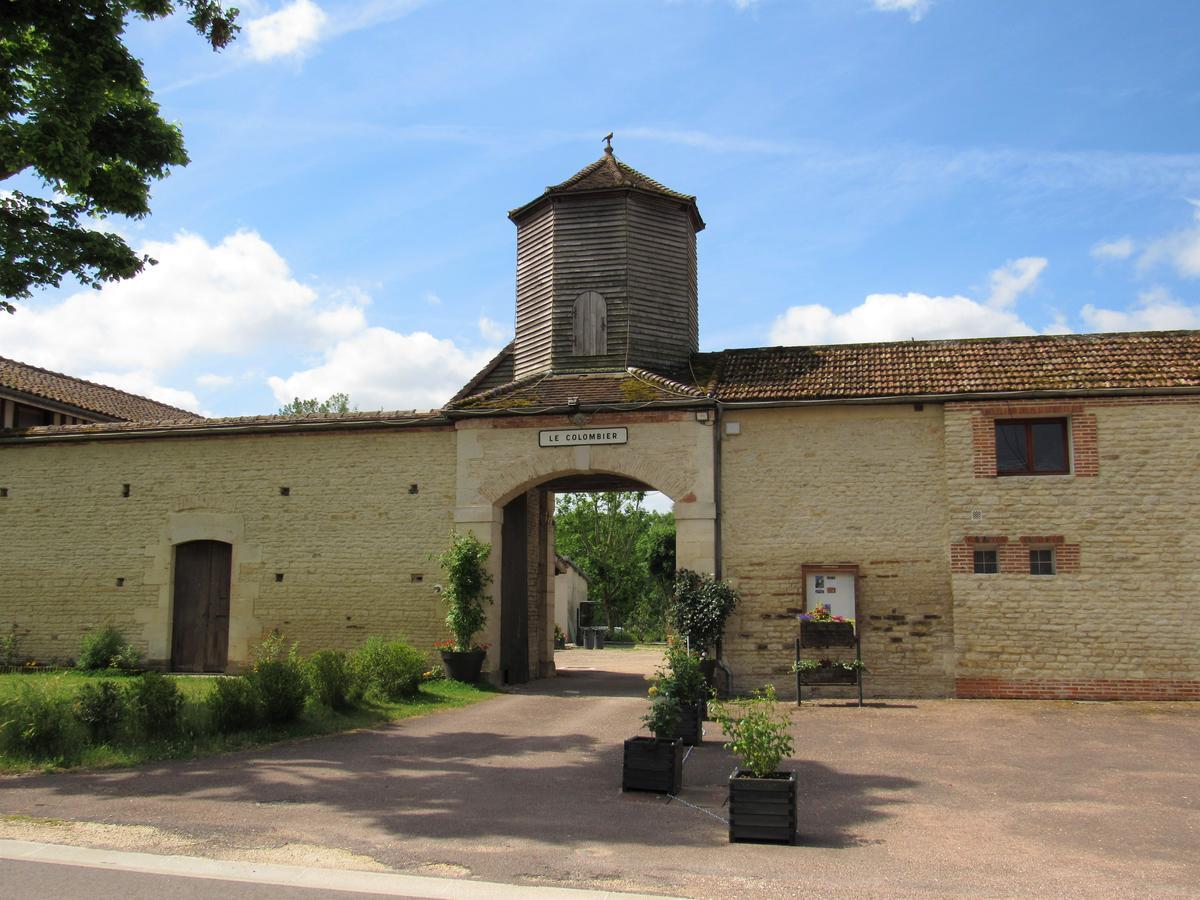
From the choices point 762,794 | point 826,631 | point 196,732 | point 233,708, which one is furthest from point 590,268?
point 762,794

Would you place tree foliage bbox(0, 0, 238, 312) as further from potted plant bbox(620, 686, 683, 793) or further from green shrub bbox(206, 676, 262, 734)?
potted plant bbox(620, 686, 683, 793)

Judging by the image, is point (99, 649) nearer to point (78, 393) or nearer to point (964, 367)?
point (78, 393)

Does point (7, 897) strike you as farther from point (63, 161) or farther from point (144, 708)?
point (63, 161)

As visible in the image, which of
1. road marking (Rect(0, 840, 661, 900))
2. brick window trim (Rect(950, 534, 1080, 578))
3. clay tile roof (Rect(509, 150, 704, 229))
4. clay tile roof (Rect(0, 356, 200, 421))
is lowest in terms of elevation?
road marking (Rect(0, 840, 661, 900))

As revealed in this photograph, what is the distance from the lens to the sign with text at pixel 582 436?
14758 mm

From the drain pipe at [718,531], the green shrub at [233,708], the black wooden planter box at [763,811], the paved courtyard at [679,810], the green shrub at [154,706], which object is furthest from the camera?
the drain pipe at [718,531]

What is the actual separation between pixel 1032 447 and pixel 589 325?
712 centimetres

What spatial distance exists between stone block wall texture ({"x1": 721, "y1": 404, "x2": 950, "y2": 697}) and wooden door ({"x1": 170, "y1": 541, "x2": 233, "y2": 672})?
8.48m

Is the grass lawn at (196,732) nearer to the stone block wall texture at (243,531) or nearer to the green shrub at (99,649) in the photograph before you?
the green shrub at (99,649)

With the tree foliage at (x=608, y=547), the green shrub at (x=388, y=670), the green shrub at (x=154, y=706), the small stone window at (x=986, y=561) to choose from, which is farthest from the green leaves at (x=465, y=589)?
the tree foliage at (x=608, y=547)

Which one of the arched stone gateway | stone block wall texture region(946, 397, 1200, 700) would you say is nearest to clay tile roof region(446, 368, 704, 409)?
the arched stone gateway

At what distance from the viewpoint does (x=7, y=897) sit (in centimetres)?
484

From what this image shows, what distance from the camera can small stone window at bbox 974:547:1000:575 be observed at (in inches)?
538

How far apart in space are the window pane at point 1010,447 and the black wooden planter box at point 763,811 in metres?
9.19
